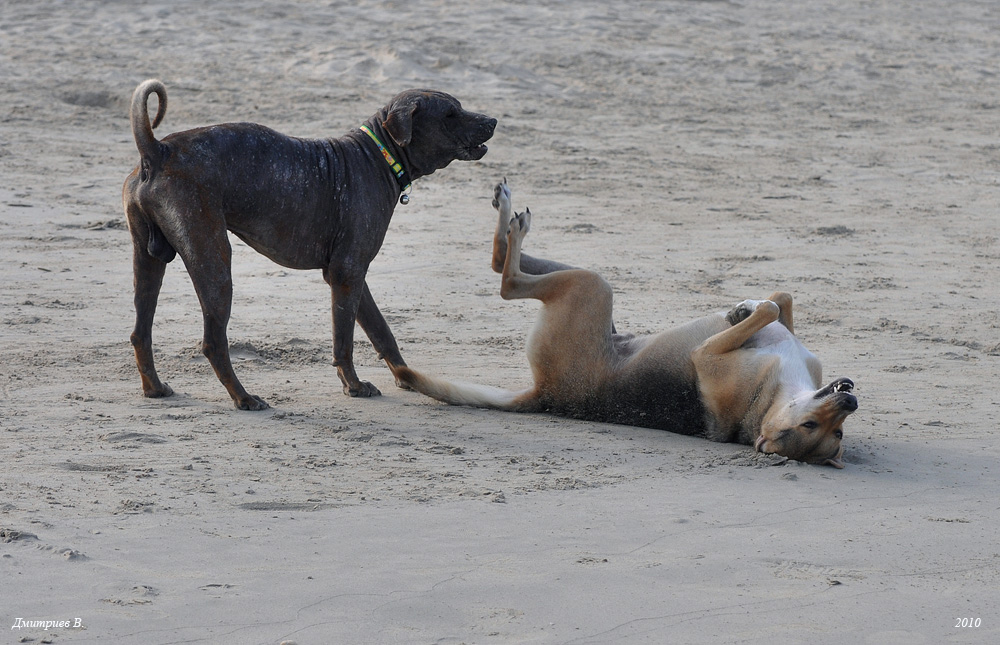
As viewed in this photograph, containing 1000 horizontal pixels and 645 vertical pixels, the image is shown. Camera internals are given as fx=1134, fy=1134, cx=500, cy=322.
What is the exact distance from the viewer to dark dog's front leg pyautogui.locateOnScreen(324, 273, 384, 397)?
591 cm

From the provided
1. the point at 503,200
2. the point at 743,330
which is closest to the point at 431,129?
the point at 503,200

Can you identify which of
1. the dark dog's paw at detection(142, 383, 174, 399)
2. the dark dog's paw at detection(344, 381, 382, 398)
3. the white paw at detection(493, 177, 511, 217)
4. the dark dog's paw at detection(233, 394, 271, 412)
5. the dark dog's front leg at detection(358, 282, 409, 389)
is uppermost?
the white paw at detection(493, 177, 511, 217)

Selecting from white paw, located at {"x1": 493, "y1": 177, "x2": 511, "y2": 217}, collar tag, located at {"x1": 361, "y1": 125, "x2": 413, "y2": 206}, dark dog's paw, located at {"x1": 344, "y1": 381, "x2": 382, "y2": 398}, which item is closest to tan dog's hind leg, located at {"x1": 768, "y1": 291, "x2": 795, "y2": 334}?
white paw, located at {"x1": 493, "y1": 177, "x2": 511, "y2": 217}

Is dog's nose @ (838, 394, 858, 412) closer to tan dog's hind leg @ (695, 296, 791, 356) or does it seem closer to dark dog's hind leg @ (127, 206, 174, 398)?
tan dog's hind leg @ (695, 296, 791, 356)

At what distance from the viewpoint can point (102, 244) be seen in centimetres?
888

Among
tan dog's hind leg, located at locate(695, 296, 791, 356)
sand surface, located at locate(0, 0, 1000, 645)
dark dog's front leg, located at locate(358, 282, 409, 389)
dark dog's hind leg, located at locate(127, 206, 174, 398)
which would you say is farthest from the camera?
dark dog's front leg, located at locate(358, 282, 409, 389)

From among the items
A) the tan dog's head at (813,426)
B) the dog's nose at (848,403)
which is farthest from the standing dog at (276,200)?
the dog's nose at (848,403)

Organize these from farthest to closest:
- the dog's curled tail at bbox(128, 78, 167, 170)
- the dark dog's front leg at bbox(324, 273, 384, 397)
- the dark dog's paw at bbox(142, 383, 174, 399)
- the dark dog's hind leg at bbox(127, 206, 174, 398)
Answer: the dark dog's front leg at bbox(324, 273, 384, 397) < the dark dog's paw at bbox(142, 383, 174, 399) < the dark dog's hind leg at bbox(127, 206, 174, 398) < the dog's curled tail at bbox(128, 78, 167, 170)

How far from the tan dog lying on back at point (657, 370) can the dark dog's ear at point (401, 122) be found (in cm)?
65

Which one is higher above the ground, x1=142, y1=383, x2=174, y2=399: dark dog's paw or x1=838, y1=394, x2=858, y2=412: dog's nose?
x1=838, y1=394, x2=858, y2=412: dog's nose

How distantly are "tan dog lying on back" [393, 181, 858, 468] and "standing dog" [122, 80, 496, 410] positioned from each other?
0.53 m

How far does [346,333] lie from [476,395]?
761 mm

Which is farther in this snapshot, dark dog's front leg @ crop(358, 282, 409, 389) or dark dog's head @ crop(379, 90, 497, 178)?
dark dog's front leg @ crop(358, 282, 409, 389)

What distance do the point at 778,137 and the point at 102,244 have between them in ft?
26.8
